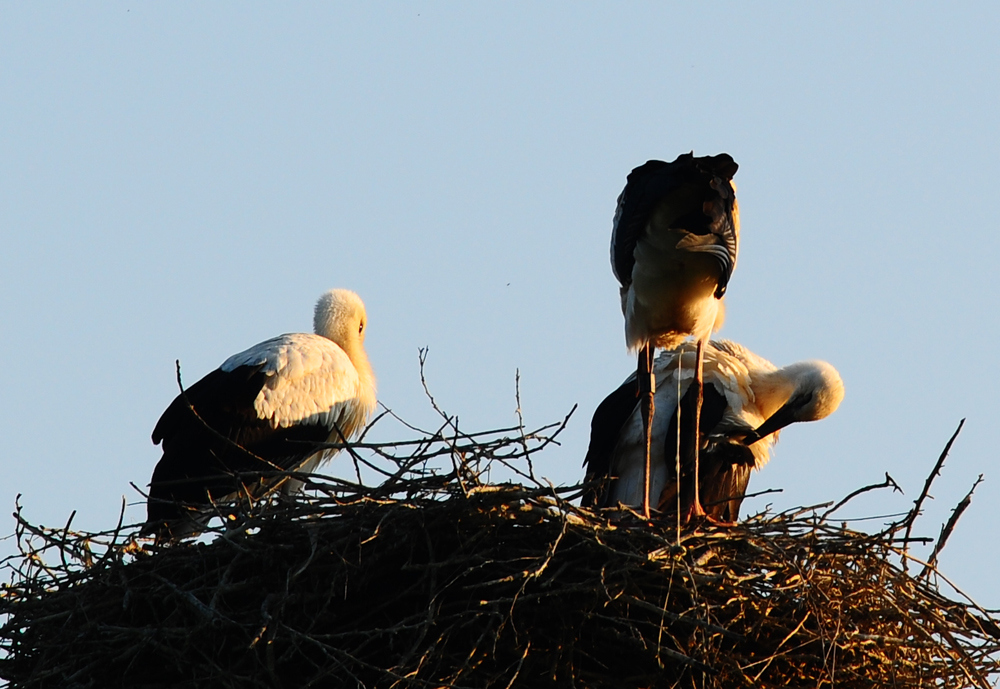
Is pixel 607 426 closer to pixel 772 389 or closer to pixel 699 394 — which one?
pixel 699 394

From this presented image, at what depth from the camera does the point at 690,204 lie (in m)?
5.88

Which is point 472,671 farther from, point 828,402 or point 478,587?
point 828,402

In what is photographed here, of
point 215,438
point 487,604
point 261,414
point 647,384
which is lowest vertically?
point 487,604

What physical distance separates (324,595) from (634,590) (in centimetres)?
100

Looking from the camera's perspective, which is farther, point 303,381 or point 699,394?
point 303,381

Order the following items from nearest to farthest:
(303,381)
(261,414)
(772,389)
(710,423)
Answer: (710,423)
(772,389)
(261,414)
(303,381)

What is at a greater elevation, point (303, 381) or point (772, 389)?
point (303, 381)

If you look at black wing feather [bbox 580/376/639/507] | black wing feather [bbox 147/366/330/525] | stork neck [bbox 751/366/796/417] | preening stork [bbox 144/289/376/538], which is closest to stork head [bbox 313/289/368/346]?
preening stork [bbox 144/289/376/538]

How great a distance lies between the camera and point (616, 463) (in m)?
7.29

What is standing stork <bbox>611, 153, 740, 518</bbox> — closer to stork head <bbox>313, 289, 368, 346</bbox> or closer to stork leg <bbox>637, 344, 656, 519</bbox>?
stork leg <bbox>637, 344, 656, 519</bbox>

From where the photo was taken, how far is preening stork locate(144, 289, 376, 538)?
7.57 meters

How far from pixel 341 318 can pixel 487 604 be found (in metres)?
4.39

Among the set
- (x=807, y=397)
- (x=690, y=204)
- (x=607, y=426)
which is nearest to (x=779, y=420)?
(x=807, y=397)

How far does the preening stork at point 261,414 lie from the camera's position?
7.57m
